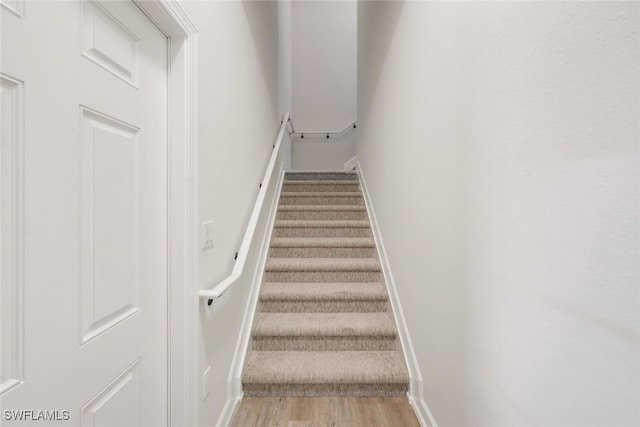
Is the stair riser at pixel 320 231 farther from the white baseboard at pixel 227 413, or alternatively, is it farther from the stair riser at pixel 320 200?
the white baseboard at pixel 227 413

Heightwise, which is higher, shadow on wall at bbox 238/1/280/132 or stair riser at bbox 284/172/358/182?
shadow on wall at bbox 238/1/280/132

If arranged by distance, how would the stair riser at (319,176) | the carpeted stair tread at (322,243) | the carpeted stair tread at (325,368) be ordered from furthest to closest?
1. the stair riser at (319,176)
2. the carpeted stair tread at (322,243)
3. the carpeted stair tread at (325,368)

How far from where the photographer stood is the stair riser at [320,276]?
2340mm

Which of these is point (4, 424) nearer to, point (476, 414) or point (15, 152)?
point (15, 152)

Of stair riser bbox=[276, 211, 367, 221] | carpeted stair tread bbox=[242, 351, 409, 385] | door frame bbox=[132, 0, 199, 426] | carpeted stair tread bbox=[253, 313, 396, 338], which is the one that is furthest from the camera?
stair riser bbox=[276, 211, 367, 221]

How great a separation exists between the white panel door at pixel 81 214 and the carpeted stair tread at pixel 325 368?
0.71 m

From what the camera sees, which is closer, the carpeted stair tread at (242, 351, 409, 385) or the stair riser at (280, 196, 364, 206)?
the carpeted stair tread at (242, 351, 409, 385)

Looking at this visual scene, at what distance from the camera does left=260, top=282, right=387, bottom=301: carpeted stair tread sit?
2098mm

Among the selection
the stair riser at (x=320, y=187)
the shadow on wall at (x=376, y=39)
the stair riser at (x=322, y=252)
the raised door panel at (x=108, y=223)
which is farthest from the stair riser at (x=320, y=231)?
the raised door panel at (x=108, y=223)

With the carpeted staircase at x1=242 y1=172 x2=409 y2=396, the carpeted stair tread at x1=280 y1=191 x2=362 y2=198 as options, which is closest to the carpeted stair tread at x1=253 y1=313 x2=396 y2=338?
the carpeted staircase at x1=242 y1=172 x2=409 y2=396

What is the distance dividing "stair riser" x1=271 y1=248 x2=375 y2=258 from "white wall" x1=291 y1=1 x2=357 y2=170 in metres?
2.47

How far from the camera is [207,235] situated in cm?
128

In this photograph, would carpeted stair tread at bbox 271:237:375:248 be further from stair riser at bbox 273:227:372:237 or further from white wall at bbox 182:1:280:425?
white wall at bbox 182:1:280:425

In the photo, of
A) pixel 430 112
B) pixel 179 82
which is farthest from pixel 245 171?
pixel 430 112
